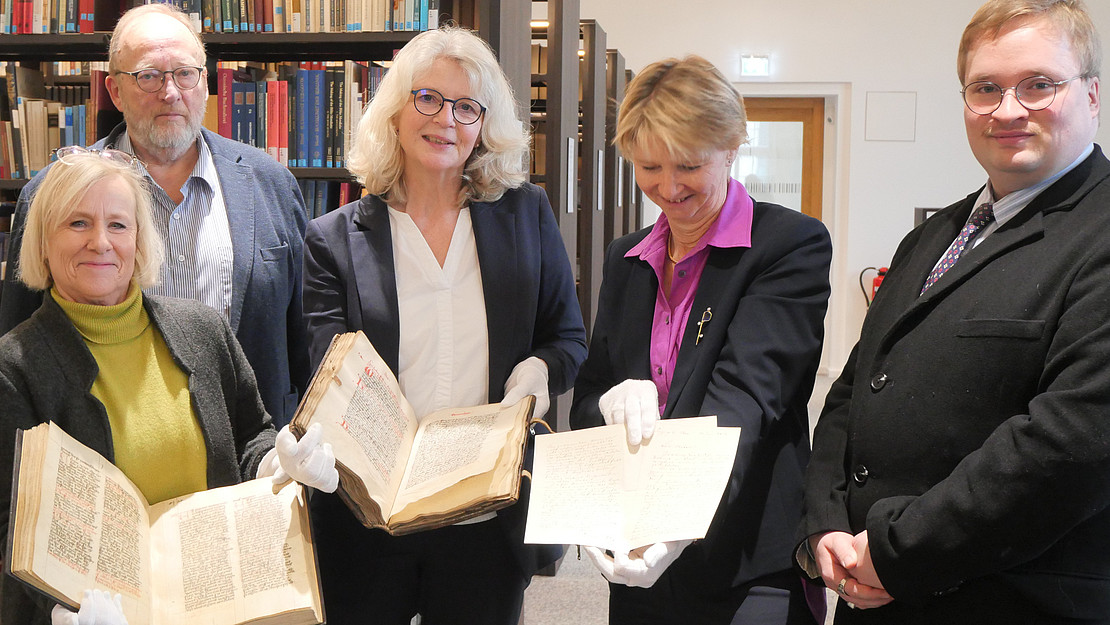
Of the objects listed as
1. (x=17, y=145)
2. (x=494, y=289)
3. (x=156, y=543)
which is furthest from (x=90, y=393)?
(x=17, y=145)

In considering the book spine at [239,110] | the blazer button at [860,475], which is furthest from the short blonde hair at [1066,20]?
the book spine at [239,110]

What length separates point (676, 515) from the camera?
1273mm

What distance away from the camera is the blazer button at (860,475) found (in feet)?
4.50

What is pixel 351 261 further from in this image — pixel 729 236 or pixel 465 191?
pixel 729 236

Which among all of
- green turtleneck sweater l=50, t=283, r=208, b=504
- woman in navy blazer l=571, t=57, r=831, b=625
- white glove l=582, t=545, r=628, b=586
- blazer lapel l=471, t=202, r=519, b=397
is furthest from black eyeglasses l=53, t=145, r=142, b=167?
white glove l=582, t=545, r=628, b=586

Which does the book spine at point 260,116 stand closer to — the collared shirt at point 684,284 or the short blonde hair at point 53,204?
the short blonde hair at point 53,204

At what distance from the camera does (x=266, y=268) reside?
85.0 inches

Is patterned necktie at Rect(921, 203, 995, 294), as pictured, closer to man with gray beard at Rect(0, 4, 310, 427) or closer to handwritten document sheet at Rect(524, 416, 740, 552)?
handwritten document sheet at Rect(524, 416, 740, 552)

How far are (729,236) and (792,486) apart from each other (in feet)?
1.41

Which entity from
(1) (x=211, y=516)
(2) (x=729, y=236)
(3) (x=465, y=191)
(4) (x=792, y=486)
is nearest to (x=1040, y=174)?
(2) (x=729, y=236)

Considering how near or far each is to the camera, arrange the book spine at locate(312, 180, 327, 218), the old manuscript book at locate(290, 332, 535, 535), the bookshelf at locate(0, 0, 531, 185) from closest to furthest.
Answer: the old manuscript book at locate(290, 332, 535, 535), the bookshelf at locate(0, 0, 531, 185), the book spine at locate(312, 180, 327, 218)

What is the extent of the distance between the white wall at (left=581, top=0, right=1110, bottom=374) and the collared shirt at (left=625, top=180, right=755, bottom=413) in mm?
7011

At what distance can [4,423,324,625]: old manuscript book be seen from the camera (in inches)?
47.1

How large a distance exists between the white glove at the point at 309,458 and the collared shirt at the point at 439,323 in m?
0.33
